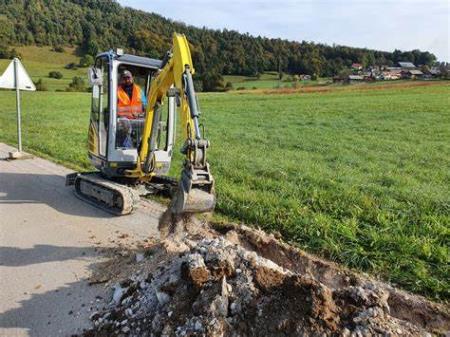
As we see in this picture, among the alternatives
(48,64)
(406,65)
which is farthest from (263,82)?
(406,65)

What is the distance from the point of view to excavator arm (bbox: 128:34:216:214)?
18.2ft

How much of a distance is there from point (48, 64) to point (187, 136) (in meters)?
69.2

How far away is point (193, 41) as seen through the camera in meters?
72.5

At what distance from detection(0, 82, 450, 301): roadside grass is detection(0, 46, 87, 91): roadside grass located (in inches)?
1516

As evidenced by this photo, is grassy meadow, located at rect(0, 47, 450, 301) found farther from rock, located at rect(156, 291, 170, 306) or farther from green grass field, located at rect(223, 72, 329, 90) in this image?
green grass field, located at rect(223, 72, 329, 90)

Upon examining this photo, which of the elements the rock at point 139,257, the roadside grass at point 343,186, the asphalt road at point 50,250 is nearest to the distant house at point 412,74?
the roadside grass at point 343,186

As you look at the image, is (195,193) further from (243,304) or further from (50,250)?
(50,250)

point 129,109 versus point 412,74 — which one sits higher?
point 412,74

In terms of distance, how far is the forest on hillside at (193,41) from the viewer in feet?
225

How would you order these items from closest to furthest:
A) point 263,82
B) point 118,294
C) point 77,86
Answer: point 118,294 < point 77,86 < point 263,82

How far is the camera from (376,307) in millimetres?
4066

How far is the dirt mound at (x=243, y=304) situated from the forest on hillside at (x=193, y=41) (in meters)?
54.8

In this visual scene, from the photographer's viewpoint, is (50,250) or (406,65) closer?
(50,250)

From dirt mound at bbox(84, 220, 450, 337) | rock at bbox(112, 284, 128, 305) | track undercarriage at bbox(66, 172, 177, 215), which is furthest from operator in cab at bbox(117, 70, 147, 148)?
rock at bbox(112, 284, 128, 305)
